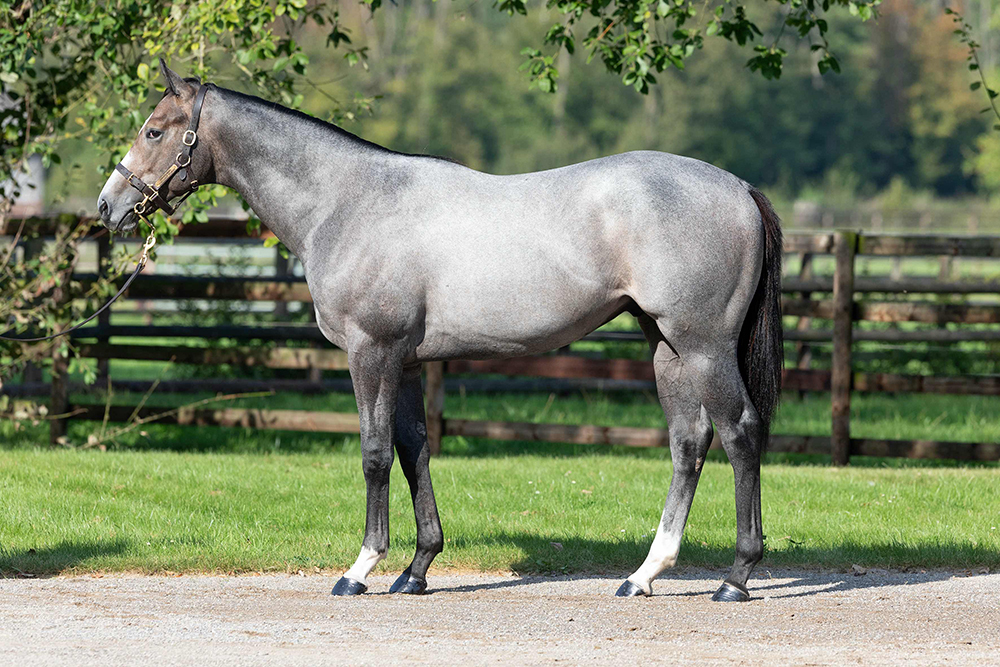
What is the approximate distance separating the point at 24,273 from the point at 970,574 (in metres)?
6.96

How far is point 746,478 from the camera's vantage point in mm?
5699

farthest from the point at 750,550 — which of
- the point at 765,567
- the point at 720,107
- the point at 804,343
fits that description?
the point at 720,107

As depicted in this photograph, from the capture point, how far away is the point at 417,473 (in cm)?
595

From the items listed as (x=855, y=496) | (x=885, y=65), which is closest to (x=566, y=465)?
(x=855, y=496)

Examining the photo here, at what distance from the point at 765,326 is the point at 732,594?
120cm

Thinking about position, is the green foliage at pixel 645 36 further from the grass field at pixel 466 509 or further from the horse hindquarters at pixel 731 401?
the grass field at pixel 466 509

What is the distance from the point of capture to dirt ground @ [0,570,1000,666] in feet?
15.2

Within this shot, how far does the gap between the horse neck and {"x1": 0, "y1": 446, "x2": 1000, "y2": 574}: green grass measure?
1.79m

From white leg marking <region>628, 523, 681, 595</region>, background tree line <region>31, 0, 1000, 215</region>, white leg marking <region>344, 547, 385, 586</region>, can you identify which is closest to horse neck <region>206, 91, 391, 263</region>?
white leg marking <region>344, 547, 385, 586</region>

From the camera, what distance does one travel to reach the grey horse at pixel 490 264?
5559 millimetres

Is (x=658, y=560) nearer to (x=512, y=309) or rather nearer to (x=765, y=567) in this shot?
(x=765, y=567)

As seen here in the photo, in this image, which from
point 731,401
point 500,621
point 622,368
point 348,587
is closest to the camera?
point 500,621

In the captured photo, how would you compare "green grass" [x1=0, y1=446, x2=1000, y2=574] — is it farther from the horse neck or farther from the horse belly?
the horse neck

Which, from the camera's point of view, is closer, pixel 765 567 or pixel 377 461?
pixel 377 461
